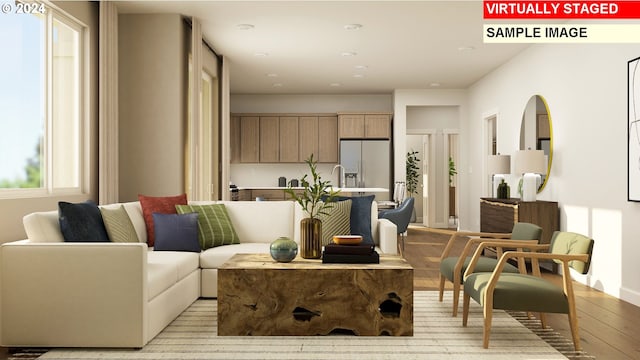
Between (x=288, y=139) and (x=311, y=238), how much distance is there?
7.32m

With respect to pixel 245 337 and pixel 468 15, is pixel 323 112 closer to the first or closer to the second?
pixel 468 15

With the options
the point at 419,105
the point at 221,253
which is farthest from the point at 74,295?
the point at 419,105

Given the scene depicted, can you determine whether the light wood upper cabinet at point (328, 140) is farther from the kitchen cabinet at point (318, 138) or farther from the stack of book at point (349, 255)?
the stack of book at point (349, 255)

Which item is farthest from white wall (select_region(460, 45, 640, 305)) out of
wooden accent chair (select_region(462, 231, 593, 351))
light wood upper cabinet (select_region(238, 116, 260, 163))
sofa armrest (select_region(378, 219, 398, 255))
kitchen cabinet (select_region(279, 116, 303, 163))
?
light wood upper cabinet (select_region(238, 116, 260, 163))

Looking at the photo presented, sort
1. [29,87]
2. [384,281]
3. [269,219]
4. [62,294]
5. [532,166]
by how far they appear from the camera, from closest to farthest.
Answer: [62,294]
[384,281]
[29,87]
[269,219]
[532,166]

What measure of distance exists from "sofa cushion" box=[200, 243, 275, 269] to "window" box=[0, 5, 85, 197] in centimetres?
148

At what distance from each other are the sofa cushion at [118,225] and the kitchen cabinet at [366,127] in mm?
6897

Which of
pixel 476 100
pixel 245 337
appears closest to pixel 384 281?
pixel 245 337

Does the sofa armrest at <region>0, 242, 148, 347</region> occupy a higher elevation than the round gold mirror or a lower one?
lower

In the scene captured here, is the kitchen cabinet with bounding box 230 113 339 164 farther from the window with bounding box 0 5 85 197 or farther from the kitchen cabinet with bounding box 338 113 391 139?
the window with bounding box 0 5 85 197

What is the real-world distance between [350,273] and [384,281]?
0.21 meters

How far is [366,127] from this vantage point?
1057 cm

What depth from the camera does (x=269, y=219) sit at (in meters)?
4.89

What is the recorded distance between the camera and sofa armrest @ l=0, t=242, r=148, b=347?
3041mm
